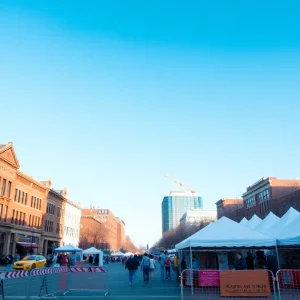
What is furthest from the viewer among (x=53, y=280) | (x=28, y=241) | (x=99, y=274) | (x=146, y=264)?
(x=28, y=241)

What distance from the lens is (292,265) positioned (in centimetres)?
2003

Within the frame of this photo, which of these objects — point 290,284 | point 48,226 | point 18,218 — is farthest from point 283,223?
point 48,226

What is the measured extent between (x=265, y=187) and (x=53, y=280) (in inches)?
2685

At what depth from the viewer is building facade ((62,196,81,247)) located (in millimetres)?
77375

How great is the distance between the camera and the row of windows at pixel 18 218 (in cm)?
5098

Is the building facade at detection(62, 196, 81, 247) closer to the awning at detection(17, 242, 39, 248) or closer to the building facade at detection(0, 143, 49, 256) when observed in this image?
the building facade at detection(0, 143, 49, 256)

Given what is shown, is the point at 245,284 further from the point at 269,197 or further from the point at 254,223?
the point at 269,197

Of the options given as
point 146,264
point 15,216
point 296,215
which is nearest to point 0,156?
point 15,216

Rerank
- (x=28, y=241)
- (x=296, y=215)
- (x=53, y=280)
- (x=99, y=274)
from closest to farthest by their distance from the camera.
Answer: (x=99, y=274)
(x=53, y=280)
(x=296, y=215)
(x=28, y=241)

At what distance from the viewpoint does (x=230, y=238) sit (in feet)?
52.8

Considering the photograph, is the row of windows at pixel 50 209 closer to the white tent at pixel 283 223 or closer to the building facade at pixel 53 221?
the building facade at pixel 53 221

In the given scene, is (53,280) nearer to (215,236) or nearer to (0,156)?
(215,236)

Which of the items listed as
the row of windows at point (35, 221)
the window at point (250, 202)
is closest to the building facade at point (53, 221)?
the row of windows at point (35, 221)

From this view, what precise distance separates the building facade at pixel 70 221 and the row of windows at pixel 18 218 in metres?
21.6
